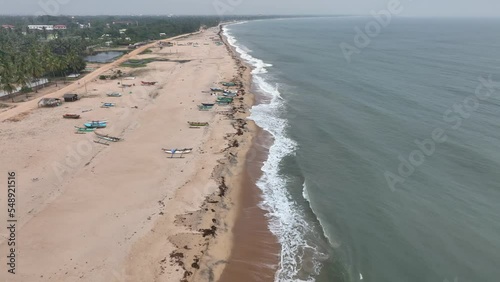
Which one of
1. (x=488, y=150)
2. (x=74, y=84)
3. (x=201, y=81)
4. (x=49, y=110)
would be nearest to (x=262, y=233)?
(x=488, y=150)

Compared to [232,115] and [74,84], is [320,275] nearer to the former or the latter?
[232,115]

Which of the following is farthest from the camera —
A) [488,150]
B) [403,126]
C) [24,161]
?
[403,126]

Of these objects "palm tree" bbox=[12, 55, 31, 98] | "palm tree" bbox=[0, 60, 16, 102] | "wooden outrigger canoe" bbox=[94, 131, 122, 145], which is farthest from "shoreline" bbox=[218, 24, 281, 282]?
"palm tree" bbox=[12, 55, 31, 98]

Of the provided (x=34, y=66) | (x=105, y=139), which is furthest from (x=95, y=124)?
(x=34, y=66)

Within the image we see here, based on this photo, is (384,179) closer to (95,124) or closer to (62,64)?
(95,124)

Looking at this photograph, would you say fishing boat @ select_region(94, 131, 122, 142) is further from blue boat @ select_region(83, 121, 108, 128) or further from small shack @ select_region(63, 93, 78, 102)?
small shack @ select_region(63, 93, 78, 102)

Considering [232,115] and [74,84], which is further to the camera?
[74,84]
